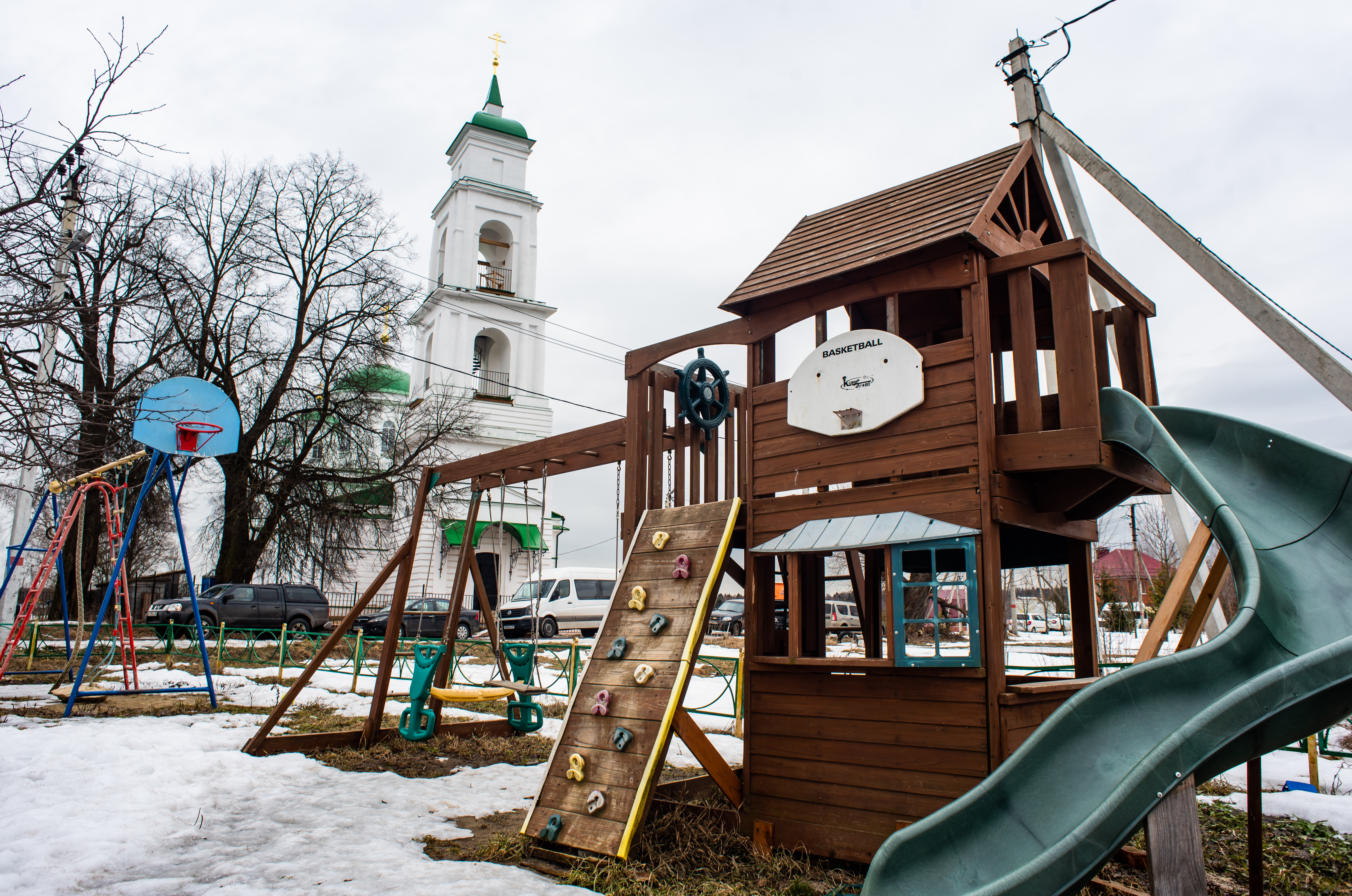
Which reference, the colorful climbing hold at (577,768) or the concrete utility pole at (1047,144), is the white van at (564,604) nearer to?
the concrete utility pole at (1047,144)

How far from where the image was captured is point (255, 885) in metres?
4.57

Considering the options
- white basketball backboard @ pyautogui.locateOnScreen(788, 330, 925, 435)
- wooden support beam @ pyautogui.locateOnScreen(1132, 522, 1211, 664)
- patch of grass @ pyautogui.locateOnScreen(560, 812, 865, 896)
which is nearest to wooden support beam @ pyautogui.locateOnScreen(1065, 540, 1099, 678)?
wooden support beam @ pyautogui.locateOnScreen(1132, 522, 1211, 664)

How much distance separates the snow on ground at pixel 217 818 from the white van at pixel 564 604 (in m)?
15.3

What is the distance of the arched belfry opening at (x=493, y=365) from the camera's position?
99.6 feet

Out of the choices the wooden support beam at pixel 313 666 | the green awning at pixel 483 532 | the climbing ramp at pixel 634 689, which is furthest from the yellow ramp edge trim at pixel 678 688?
the green awning at pixel 483 532

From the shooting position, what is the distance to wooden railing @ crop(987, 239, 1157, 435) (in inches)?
193

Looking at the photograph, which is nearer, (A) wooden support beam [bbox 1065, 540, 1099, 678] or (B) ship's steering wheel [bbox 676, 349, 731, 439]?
(A) wooden support beam [bbox 1065, 540, 1099, 678]

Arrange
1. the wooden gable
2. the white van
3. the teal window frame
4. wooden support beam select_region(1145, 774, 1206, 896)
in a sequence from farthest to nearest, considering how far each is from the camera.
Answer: the white van < the wooden gable < the teal window frame < wooden support beam select_region(1145, 774, 1206, 896)

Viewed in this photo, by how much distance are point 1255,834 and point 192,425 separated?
10369 millimetres

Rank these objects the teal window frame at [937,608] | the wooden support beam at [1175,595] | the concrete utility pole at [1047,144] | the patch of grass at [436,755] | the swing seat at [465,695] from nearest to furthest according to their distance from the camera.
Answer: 1. the teal window frame at [937,608]
2. the wooden support beam at [1175,595]
3. the swing seat at [465,695]
4. the patch of grass at [436,755]
5. the concrete utility pole at [1047,144]

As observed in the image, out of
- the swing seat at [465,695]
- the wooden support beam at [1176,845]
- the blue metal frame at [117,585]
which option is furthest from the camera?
the blue metal frame at [117,585]

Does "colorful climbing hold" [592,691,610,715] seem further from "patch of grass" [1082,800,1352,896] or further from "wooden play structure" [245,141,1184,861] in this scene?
"patch of grass" [1082,800,1352,896]

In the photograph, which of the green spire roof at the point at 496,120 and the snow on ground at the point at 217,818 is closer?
the snow on ground at the point at 217,818

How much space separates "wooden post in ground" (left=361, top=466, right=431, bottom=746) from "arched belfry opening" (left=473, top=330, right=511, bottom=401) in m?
21.5
